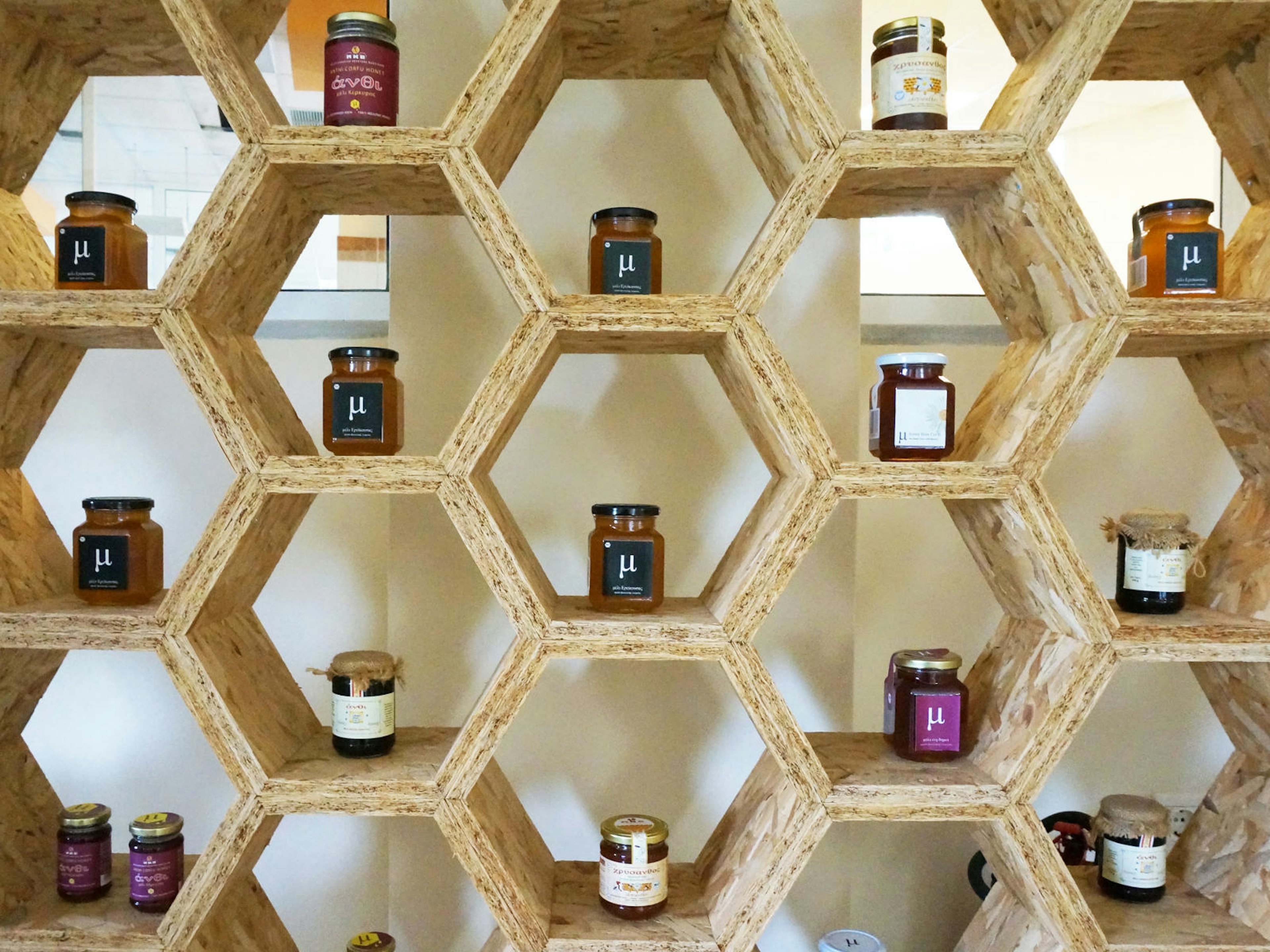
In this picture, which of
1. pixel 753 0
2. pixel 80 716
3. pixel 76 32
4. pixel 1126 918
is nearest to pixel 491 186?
pixel 753 0

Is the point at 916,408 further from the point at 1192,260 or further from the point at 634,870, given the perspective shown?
the point at 634,870

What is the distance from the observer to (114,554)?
1.07 metres

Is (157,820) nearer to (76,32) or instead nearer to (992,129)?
(76,32)

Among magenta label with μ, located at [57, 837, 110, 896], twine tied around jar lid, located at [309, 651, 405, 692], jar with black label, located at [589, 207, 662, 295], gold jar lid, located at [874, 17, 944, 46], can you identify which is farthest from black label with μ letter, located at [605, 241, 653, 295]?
magenta label with μ, located at [57, 837, 110, 896]

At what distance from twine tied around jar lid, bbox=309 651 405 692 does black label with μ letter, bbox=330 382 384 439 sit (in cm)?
30

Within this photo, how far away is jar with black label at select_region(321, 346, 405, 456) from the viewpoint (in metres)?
1.05

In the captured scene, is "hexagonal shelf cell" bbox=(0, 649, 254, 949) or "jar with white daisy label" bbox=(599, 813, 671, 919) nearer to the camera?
"jar with white daisy label" bbox=(599, 813, 671, 919)

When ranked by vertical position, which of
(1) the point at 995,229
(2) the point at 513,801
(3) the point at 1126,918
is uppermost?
(1) the point at 995,229

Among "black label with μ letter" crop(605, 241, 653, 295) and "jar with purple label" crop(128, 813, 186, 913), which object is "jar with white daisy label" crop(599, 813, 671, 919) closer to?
"jar with purple label" crop(128, 813, 186, 913)

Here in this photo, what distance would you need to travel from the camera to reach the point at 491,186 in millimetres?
995

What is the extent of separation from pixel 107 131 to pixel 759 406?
47.8 inches

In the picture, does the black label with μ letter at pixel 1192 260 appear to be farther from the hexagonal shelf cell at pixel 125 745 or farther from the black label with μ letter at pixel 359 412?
the hexagonal shelf cell at pixel 125 745

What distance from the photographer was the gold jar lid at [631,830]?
1077 mm

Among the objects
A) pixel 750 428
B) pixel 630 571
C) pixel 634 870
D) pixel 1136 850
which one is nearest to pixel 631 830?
pixel 634 870
